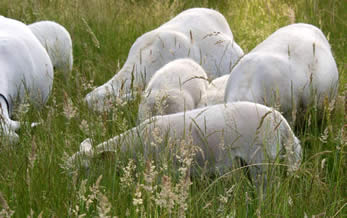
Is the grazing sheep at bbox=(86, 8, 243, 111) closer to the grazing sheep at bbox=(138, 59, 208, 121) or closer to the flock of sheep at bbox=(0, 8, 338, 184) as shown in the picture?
the flock of sheep at bbox=(0, 8, 338, 184)

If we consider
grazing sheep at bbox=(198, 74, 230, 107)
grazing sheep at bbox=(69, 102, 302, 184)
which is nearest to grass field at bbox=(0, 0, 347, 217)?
grazing sheep at bbox=(69, 102, 302, 184)

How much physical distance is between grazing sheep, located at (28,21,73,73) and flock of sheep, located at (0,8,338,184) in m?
0.05

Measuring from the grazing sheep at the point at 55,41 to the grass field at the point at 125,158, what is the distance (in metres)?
0.15

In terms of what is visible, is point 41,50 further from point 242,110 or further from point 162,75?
point 242,110

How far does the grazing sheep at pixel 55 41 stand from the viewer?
235 inches

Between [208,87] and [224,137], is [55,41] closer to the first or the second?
[208,87]

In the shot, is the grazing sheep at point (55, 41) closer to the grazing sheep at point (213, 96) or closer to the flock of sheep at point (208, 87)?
the flock of sheep at point (208, 87)

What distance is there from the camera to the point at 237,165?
2.96 meters

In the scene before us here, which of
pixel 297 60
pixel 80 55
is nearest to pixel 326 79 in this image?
pixel 297 60

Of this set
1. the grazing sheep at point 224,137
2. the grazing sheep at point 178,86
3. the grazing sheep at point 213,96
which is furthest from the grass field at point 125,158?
the grazing sheep at point 213,96

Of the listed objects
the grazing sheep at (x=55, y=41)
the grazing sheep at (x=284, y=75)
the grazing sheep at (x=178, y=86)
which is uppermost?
the grazing sheep at (x=284, y=75)

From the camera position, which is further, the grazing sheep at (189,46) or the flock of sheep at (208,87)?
the grazing sheep at (189,46)

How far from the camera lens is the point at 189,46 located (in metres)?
5.54

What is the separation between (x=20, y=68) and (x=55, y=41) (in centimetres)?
170
